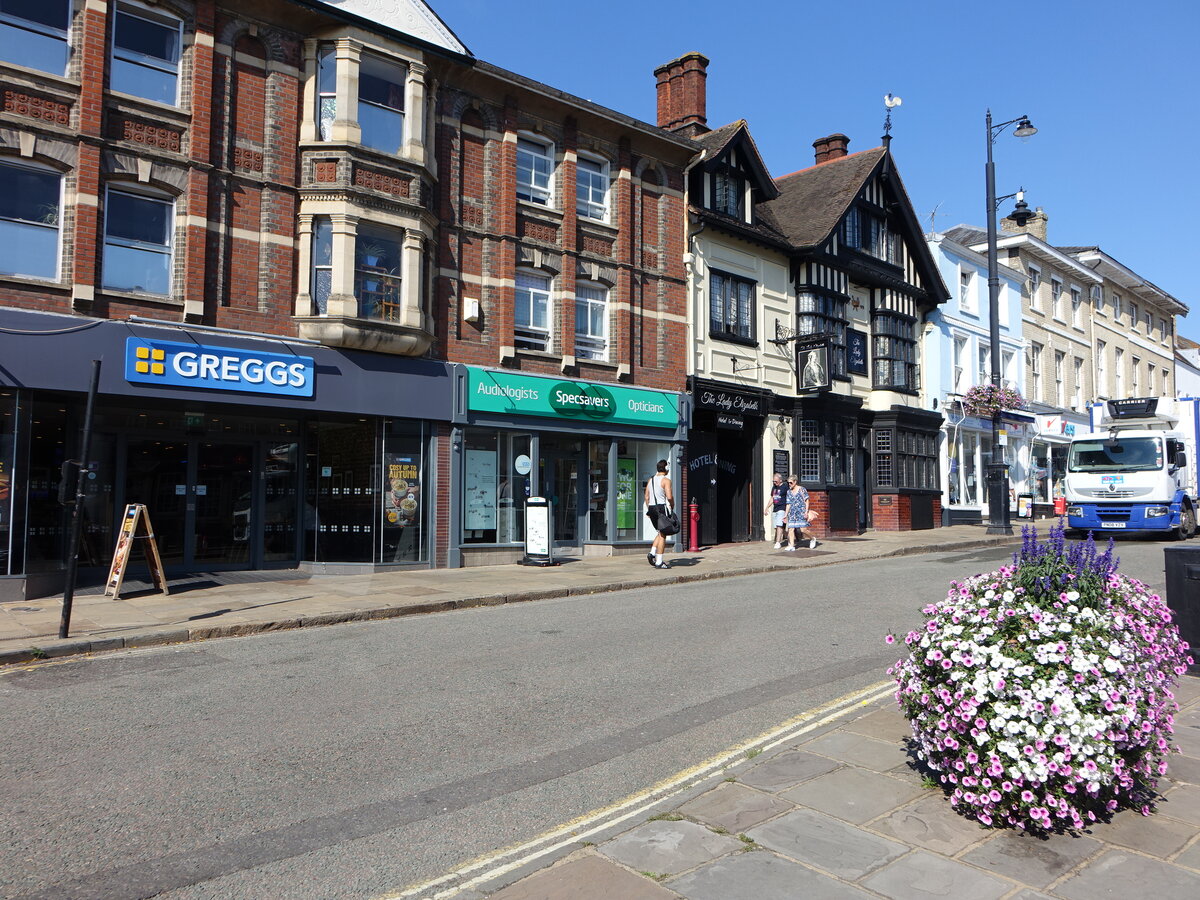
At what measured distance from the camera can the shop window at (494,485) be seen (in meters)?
16.5

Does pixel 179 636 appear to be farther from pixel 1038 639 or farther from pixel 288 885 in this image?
pixel 1038 639

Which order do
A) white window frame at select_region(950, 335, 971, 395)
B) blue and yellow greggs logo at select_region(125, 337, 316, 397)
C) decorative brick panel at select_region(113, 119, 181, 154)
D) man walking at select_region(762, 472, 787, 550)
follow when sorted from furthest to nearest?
white window frame at select_region(950, 335, 971, 395) → man walking at select_region(762, 472, 787, 550) → decorative brick panel at select_region(113, 119, 181, 154) → blue and yellow greggs logo at select_region(125, 337, 316, 397)

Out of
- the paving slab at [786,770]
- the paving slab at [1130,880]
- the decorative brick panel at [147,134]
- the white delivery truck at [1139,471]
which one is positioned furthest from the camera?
the white delivery truck at [1139,471]

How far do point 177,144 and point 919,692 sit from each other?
45.3 feet

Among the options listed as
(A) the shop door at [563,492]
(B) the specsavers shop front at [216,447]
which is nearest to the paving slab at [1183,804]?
(B) the specsavers shop front at [216,447]

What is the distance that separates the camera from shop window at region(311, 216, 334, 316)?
1462 centimetres

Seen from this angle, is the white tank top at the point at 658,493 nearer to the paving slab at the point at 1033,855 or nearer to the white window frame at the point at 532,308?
Answer: the white window frame at the point at 532,308

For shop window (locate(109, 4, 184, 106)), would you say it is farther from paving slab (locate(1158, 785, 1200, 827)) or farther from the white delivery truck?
the white delivery truck

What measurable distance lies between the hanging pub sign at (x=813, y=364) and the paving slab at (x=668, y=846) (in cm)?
1947

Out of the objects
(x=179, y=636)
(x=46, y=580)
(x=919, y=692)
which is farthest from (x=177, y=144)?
(x=919, y=692)

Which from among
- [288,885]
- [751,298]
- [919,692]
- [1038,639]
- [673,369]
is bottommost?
[288,885]

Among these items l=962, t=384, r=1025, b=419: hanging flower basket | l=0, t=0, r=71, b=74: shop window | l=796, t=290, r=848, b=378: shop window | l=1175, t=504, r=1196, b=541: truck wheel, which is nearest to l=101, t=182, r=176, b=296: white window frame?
l=0, t=0, r=71, b=74: shop window

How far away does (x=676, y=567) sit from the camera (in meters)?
16.0

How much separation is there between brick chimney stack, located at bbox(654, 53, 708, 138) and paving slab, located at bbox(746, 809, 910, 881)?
70.0 ft
